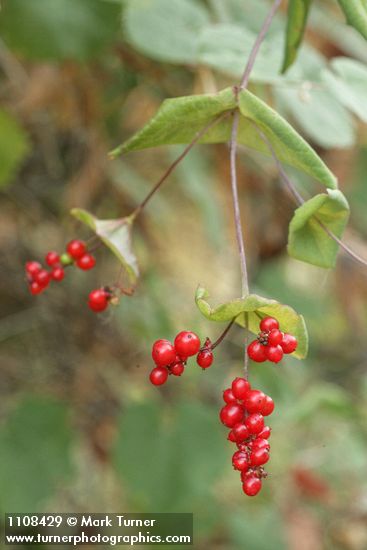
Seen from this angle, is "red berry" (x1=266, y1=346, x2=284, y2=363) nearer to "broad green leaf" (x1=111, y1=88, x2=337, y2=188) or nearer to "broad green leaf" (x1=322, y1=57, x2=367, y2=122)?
"broad green leaf" (x1=111, y1=88, x2=337, y2=188)

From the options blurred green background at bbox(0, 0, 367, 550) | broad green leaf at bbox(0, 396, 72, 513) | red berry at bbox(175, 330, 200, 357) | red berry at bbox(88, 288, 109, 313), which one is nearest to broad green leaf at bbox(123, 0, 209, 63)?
blurred green background at bbox(0, 0, 367, 550)

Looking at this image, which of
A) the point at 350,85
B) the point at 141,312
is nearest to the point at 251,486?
the point at 350,85

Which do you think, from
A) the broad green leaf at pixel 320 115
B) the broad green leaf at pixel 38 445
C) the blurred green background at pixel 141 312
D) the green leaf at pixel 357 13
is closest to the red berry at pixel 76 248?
the green leaf at pixel 357 13

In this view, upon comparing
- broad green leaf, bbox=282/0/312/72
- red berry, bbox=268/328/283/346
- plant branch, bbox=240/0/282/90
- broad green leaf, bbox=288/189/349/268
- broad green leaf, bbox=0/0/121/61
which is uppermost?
broad green leaf, bbox=0/0/121/61

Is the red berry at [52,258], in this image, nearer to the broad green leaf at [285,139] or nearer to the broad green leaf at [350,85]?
the broad green leaf at [285,139]

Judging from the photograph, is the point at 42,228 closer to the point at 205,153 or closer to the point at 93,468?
the point at 205,153

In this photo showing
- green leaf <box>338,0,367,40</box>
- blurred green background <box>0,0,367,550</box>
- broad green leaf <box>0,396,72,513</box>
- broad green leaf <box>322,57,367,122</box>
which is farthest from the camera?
broad green leaf <box>0,396,72,513</box>

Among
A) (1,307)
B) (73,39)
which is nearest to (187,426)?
(1,307)
